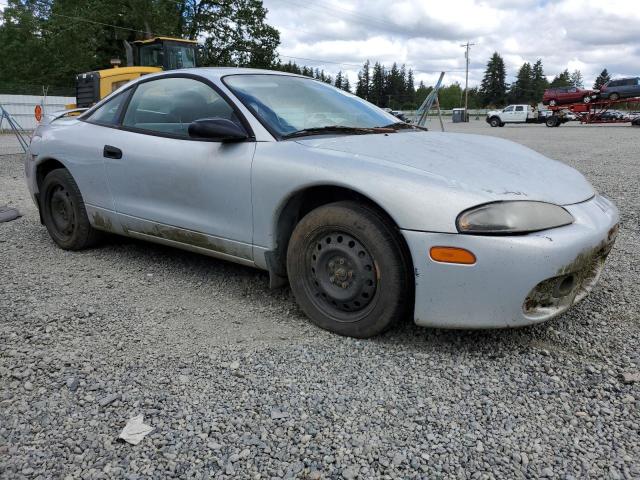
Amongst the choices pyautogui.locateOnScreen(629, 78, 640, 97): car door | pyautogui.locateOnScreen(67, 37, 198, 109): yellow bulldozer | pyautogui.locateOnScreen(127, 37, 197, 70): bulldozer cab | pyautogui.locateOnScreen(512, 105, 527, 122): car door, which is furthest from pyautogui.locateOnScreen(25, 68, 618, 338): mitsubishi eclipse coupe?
pyautogui.locateOnScreen(512, 105, 527, 122): car door

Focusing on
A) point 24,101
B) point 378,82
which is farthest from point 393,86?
point 24,101

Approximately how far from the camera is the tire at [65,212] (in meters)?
4.14

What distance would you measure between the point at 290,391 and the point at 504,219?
1.19 metres

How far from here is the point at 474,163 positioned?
2.71 m

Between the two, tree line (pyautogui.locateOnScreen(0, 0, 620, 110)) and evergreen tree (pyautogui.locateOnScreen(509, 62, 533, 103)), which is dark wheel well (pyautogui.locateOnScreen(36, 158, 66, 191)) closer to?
tree line (pyautogui.locateOnScreen(0, 0, 620, 110))

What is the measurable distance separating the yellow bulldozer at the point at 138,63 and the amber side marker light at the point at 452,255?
36.9 ft

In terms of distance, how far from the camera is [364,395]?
88.2 inches

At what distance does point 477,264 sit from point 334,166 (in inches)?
33.9

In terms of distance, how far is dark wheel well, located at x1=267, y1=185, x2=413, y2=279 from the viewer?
286 cm

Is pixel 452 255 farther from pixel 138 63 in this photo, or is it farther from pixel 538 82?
pixel 538 82

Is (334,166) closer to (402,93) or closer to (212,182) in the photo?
(212,182)

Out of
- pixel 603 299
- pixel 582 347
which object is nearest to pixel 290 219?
pixel 582 347

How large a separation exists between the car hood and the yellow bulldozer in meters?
10.4

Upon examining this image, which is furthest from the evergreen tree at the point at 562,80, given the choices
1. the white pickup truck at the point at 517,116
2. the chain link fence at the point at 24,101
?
the chain link fence at the point at 24,101
